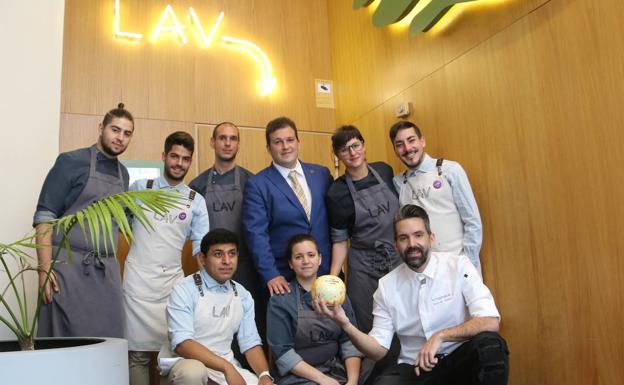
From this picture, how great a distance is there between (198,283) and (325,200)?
79 cm

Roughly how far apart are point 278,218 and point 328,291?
77cm

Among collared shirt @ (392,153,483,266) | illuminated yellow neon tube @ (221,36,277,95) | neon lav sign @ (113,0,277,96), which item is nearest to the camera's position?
collared shirt @ (392,153,483,266)

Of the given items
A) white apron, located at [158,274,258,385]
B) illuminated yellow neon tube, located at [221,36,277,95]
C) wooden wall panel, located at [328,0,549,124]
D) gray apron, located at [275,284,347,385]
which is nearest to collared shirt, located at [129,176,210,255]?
white apron, located at [158,274,258,385]

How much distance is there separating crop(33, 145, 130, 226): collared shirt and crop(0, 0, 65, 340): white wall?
182mm

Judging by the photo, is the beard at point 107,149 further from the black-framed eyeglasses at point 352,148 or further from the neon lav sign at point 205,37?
the neon lav sign at point 205,37

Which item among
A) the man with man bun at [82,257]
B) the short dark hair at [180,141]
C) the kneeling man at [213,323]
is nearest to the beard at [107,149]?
the man with man bun at [82,257]

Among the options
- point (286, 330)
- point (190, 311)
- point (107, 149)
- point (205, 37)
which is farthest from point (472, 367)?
point (205, 37)

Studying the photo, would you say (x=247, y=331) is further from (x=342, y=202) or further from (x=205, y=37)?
(x=205, y=37)

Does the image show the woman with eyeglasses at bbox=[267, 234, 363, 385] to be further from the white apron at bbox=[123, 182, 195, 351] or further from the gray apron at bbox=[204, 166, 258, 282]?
the white apron at bbox=[123, 182, 195, 351]

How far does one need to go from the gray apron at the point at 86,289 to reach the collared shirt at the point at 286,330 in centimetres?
72

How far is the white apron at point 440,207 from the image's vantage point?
2.41m

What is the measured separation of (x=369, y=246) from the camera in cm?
247

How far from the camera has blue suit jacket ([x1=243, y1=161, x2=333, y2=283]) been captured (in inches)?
96.5

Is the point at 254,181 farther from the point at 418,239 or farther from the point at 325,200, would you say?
the point at 418,239
